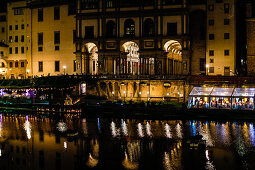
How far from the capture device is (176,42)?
7931 cm

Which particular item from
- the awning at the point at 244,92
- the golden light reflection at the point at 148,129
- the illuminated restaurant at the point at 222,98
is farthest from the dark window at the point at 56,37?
the awning at the point at 244,92

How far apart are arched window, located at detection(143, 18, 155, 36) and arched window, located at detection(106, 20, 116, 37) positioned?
648cm

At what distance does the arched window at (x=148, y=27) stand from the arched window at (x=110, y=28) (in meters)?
6.48

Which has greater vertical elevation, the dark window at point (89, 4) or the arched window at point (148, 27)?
the dark window at point (89, 4)

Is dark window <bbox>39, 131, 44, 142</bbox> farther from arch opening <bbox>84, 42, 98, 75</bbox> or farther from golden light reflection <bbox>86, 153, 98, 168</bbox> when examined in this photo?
arch opening <bbox>84, 42, 98, 75</bbox>

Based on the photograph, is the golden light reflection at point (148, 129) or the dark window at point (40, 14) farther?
the dark window at point (40, 14)

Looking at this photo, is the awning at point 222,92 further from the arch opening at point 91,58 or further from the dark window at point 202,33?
the arch opening at point 91,58

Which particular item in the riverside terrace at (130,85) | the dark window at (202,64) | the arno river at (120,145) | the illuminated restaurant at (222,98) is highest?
the dark window at (202,64)

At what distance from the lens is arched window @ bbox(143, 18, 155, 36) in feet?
258

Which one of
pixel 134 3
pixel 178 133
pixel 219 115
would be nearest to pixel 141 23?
pixel 134 3

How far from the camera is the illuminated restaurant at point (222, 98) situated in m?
60.7

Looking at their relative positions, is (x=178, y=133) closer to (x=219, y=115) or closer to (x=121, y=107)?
(x=219, y=115)

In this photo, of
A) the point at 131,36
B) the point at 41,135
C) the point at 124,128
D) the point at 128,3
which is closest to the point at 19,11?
the point at 128,3

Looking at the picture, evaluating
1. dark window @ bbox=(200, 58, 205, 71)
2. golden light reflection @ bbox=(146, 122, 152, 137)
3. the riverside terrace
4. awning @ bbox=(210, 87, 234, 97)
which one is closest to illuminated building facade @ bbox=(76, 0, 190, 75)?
the riverside terrace
